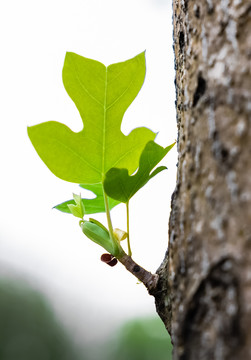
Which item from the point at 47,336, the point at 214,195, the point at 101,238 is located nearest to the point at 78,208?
the point at 101,238

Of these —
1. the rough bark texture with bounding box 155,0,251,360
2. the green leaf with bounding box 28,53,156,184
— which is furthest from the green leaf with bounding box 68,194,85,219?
the rough bark texture with bounding box 155,0,251,360

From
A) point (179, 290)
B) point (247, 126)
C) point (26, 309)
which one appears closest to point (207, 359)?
point (179, 290)

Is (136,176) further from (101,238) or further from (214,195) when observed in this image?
(214,195)

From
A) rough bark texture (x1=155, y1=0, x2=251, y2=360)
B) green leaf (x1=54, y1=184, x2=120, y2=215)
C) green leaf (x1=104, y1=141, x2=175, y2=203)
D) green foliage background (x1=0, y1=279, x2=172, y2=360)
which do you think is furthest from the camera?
green foliage background (x1=0, y1=279, x2=172, y2=360)

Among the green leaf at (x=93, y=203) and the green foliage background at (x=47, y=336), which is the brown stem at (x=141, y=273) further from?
the green foliage background at (x=47, y=336)

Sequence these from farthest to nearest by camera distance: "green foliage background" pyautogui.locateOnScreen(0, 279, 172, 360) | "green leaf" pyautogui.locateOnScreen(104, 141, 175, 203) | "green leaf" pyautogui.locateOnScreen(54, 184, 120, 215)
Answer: "green foliage background" pyautogui.locateOnScreen(0, 279, 172, 360), "green leaf" pyautogui.locateOnScreen(54, 184, 120, 215), "green leaf" pyautogui.locateOnScreen(104, 141, 175, 203)

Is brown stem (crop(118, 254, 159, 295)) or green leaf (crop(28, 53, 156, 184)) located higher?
green leaf (crop(28, 53, 156, 184))

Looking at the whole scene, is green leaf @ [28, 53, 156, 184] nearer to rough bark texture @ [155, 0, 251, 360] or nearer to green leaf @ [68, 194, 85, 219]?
green leaf @ [68, 194, 85, 219]

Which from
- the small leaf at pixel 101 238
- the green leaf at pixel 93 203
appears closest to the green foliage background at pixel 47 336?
the green leaf at pixel 93 203

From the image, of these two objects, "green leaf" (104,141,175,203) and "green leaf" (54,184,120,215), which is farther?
"green leaf" (54,184,120,215)
